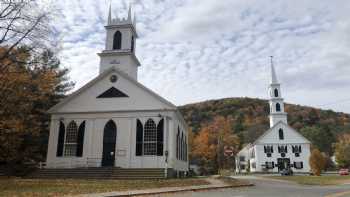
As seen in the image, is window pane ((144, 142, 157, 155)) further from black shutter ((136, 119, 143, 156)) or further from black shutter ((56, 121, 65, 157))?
black shutter ((56, 121, 65, 157))

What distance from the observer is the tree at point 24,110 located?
25.0 meters

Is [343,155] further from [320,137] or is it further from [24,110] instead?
[24,110]

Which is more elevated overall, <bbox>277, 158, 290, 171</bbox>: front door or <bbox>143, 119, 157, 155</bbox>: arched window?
<bbox>143, 119, 157, 155</bbox>: arched window

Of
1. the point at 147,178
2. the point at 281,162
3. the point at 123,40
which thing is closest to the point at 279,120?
the point at 281,162

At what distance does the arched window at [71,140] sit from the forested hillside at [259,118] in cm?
6165

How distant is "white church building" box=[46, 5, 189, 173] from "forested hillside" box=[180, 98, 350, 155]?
201 feet

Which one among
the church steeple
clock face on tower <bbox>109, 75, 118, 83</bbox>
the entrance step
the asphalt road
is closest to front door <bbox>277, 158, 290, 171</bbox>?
the church steeple

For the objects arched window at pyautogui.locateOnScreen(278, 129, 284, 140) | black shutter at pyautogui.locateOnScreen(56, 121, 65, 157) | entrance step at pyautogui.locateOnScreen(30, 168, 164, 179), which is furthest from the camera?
arched window at pyautogui.locateOnScreen(278, 129, 284, 140)

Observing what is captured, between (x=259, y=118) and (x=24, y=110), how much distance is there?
84302 mm

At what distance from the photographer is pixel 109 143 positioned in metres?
28.7

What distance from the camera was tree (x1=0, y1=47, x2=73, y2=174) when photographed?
2496 cm

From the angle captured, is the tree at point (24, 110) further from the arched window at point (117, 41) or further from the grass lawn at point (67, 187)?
the grass lawn at point (67, 187)

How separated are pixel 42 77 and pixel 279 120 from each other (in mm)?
47837

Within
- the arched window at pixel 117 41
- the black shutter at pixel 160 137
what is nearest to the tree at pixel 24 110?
the arched window at pixel 117 41
